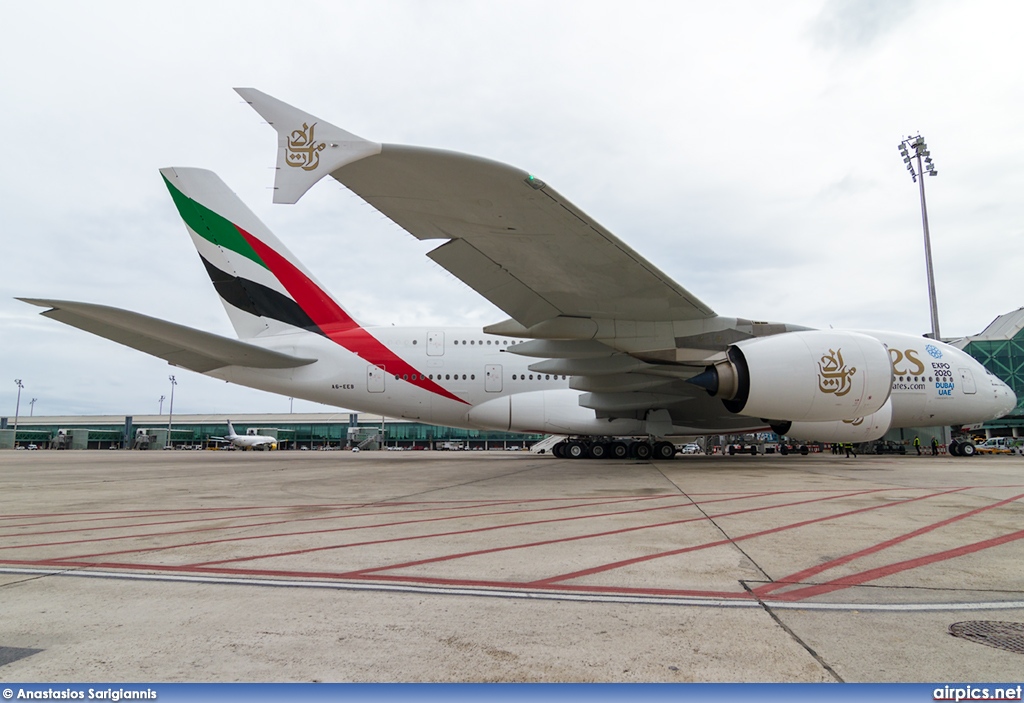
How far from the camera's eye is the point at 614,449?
56.2ft

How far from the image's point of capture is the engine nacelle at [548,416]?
53.4ft

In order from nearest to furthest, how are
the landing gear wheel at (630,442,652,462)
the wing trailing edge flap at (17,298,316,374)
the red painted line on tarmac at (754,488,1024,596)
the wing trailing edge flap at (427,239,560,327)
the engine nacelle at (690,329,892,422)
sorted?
the red painted line on tarmac at (754,488,1024,596), the wing trailing edge flap at (427,239,560,327), the engine nacelle at (690,329,892,422), the wing trailing edge flap at (17,298,316,374), the landing gear wheel at (630,442,652,462)

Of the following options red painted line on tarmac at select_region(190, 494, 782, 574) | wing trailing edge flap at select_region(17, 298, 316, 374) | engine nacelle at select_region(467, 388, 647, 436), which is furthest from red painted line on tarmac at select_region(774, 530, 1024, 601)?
wing trailing edge flap at select_region(17, 298, 316, 374)

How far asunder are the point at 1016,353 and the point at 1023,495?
42303mm

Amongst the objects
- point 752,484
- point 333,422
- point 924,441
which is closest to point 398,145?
point 752,484

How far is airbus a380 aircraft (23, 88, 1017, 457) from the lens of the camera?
7898mm

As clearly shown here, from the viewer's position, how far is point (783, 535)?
15.5 feet

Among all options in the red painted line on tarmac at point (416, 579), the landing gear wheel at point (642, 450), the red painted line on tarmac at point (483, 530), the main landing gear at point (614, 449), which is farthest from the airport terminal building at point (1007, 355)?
the red painted line on tarmac at point (416, 579)

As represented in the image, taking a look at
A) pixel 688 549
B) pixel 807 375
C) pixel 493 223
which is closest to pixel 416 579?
pixel 688 549

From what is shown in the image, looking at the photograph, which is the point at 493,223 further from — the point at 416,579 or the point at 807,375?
the point at 807,375

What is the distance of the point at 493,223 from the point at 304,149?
9.95 feet

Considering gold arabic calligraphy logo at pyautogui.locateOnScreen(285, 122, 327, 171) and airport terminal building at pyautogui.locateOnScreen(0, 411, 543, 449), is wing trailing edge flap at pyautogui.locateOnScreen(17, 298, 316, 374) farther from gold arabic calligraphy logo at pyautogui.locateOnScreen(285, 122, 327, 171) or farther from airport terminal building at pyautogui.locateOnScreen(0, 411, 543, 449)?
airport terminal building at pyautogui.locateOnScreen(0, 411, 543, 449)

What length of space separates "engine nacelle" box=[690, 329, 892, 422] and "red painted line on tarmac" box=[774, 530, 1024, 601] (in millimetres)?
7159

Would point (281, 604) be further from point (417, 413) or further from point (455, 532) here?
point (417, 413)
